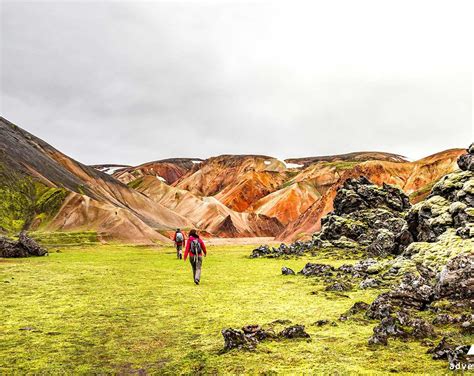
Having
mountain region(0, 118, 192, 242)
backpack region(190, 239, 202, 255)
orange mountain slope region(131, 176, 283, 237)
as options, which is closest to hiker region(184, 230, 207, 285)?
backpack region(190, 239, 202, 255)

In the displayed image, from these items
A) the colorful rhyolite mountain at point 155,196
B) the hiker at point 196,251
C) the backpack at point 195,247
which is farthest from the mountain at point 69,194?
the backpack at point 195,247

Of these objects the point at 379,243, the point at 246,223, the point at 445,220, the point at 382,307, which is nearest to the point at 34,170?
the point at 246,223

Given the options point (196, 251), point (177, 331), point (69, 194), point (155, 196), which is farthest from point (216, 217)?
point (177, 331)

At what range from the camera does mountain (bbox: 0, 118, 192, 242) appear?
7994cm

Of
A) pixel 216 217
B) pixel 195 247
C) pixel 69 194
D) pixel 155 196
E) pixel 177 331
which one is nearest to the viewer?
pixel 177 331

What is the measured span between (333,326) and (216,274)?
12.3m

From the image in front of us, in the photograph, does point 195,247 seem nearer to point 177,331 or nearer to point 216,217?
point 177,331

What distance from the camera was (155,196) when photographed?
16788 centimetres

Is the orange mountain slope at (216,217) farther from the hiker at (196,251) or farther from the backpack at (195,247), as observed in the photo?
the backpack at (195,247)

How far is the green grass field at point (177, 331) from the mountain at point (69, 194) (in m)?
63.0

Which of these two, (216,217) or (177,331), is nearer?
(177,331)

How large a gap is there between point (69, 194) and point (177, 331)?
84.4 meters

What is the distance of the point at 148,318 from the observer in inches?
441

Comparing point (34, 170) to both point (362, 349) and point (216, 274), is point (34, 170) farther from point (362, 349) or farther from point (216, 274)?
point (362, 349)
